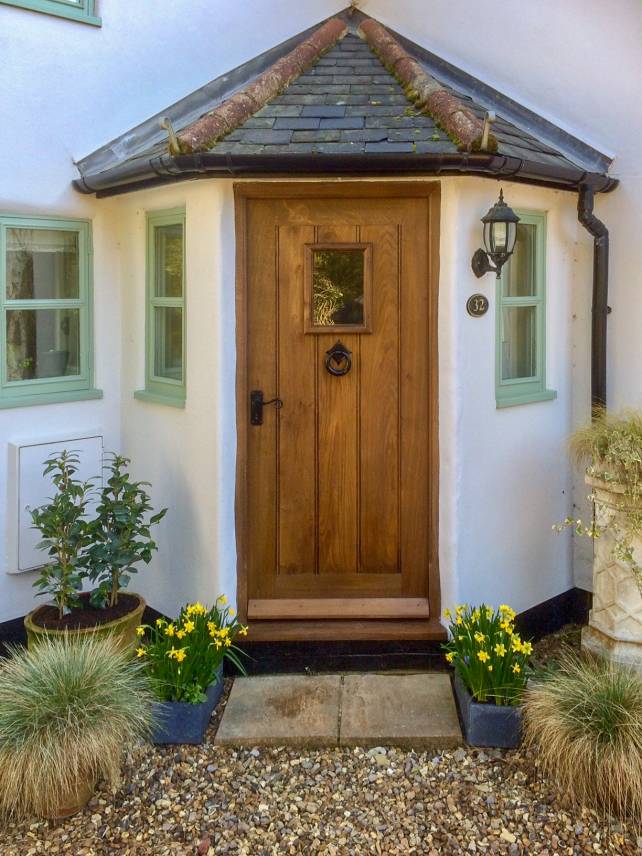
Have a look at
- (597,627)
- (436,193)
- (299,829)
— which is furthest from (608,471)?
(299,829)

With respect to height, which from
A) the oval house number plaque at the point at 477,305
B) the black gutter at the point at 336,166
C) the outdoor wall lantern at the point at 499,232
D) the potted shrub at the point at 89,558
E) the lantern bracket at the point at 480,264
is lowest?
the potted shrub at the point at 89,558

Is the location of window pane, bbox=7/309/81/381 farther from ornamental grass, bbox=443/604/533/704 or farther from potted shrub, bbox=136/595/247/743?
ornamental grass, bbox=443/604/533/704

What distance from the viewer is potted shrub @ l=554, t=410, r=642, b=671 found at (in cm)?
439

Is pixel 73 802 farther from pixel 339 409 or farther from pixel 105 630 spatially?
pixel 339 409

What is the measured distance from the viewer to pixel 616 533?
4594 mm

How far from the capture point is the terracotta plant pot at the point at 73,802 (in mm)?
3551

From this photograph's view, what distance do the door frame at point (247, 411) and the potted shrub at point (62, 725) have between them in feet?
4.01

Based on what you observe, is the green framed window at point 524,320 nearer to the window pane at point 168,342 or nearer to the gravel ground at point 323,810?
the window pane at point 168,342

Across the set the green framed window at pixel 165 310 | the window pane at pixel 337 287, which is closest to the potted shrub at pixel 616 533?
the window pane at pixel 337 287

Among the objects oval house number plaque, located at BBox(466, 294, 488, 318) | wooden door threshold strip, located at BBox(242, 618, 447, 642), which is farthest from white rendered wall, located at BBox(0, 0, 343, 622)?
oval house number plaque, located at BBox(466, 294, 488, 318)

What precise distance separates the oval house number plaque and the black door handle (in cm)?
134

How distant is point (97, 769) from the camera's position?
11.8 ft

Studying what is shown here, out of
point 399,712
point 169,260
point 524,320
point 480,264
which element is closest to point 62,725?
point 399,712

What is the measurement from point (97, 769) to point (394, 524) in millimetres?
2322
